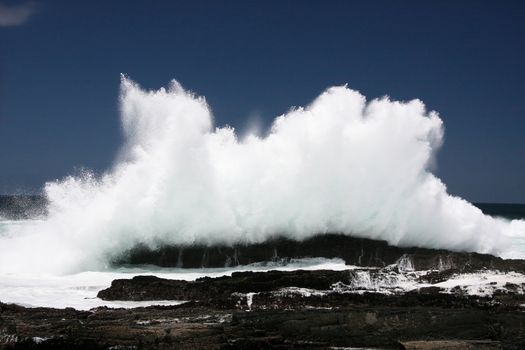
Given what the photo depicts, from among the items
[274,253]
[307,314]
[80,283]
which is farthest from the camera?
[274,253]

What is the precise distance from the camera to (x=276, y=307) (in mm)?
10250

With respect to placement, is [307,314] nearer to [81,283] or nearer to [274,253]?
[81,283]

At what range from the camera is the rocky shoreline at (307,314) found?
7625 mm

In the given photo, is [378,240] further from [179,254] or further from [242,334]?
[242,334]

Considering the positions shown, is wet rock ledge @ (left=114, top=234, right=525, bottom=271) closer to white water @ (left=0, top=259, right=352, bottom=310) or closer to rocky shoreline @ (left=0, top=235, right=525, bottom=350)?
white water @ (left=0, top=259, right=352, bottom=310)

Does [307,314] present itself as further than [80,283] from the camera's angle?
No

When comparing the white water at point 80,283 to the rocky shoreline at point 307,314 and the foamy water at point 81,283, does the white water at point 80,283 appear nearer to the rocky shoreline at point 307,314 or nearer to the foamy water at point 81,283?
the foamy water at point 81,283

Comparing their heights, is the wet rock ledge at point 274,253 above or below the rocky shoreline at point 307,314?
above

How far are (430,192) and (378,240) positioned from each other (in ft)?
12.5

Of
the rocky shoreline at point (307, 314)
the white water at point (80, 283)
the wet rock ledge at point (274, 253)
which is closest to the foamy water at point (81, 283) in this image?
the white water at point (80, 283)

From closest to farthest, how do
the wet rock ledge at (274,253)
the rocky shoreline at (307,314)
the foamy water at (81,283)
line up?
1. the rocky shoreline at (307,314)
2. the foamy water at (81,283)
3. the wet rock ledge at (274,253)

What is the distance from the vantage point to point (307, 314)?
8711mm

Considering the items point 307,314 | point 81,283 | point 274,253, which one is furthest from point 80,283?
point 307,314

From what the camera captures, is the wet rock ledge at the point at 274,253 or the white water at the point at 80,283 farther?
the wet rock ledge at the point at 274,253
